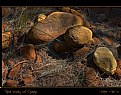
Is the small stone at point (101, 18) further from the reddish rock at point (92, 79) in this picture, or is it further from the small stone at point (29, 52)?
the small stone at point (29, 52)

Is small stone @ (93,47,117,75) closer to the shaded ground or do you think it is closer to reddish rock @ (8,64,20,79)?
the shaded ground

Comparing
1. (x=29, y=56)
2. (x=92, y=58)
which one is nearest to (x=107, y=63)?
(x=92, y=58)

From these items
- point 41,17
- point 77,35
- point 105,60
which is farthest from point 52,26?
point 105,60

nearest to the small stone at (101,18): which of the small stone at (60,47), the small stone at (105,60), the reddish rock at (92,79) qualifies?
the small stone at (105,60)

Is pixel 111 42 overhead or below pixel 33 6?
below

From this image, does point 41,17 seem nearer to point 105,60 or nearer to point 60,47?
point 60,47

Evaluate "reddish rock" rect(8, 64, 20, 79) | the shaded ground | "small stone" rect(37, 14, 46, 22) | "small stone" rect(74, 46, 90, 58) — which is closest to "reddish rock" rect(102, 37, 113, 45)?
the shaded ground

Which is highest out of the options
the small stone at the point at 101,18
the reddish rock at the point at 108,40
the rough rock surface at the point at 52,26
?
the small stone at the point at 101,18
